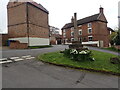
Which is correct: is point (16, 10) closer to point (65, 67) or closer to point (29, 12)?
point (29, 12)

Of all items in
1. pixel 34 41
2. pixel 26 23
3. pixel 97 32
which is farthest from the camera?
pixel 97 32

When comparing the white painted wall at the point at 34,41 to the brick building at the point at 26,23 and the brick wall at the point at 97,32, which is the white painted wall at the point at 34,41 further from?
the brick wall at the point at 97,32

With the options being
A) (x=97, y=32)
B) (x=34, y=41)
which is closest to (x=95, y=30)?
(x=97, y=32)

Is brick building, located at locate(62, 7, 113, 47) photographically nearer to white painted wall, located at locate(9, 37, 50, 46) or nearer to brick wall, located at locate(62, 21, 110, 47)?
brick wall, located at locate(62, 21, 110, 47)

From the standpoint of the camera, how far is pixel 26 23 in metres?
25.5

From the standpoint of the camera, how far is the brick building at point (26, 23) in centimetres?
2562

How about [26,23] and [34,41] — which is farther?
[34,41]

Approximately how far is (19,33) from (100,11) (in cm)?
2845

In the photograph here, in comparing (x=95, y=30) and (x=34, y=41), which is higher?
(x=95, y=30)

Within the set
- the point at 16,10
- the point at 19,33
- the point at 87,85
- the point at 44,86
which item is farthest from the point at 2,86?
the point at 16,10

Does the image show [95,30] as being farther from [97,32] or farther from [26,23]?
[26,23]

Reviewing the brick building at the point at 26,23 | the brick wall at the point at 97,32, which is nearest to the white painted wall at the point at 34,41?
the brick building at the point at 26,23

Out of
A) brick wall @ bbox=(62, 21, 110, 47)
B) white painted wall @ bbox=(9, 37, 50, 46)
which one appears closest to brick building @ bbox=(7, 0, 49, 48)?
white painted wall @ bbox=(9, 37, 50, 46)

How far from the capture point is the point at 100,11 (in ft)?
123
